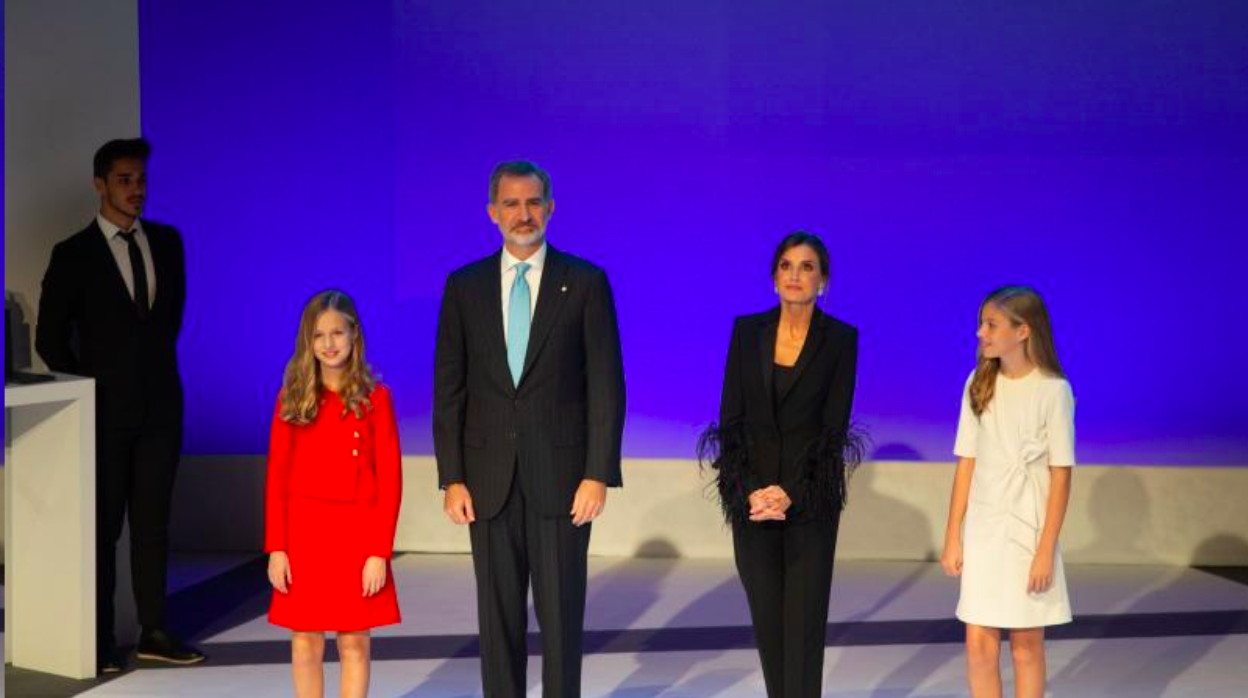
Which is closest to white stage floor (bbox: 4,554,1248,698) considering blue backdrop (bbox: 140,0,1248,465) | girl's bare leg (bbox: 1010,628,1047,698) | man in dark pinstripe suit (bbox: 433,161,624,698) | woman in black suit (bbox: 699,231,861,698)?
blue backdrop (bbox: 140,0,1248,465)

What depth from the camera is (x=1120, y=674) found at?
5891 mm

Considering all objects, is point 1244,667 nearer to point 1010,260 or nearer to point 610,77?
point 1010,260

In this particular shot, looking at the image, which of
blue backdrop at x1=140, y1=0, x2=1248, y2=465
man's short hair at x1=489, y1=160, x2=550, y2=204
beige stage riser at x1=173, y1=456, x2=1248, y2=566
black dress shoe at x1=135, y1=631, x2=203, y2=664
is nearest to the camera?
man's short hair at x1=489, y1=160, x2=550, y2=204

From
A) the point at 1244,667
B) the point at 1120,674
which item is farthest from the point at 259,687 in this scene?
the point at 1244,667

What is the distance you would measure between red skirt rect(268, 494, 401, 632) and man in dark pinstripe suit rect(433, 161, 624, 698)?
1.03 ft

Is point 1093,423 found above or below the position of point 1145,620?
above

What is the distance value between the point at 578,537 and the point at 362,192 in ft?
13.6

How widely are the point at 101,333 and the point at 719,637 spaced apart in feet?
8.07

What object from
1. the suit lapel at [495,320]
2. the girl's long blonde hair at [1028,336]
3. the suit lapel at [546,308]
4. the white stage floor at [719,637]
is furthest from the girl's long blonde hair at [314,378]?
the girl's long blonde hair at [1028,336]

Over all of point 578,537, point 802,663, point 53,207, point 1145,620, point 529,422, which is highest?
point 53,207

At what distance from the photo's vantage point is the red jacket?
4.72 meters

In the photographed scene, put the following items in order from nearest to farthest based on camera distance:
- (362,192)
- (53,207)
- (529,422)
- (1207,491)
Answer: (529,422)
(53,207)
(1207,491)
(362,192)

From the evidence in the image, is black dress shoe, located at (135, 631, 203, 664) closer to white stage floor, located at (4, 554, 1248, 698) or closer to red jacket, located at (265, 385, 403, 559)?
white stage floor, located at (4, 554, 1248, 698)

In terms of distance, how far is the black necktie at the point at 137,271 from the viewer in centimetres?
612
